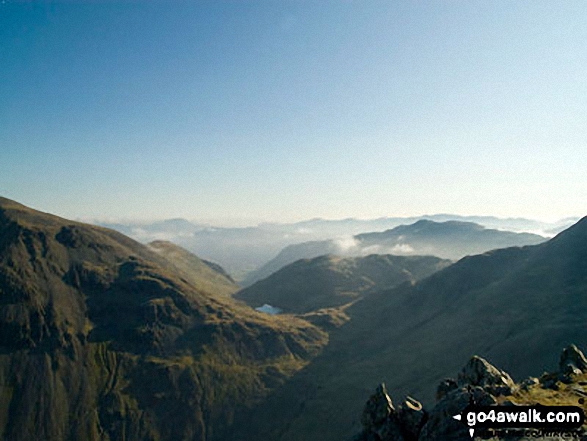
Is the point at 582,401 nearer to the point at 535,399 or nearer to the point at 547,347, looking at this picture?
the point at 535,399

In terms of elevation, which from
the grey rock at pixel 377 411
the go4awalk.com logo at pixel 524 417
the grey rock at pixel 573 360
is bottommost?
the grey rock at pixel 377 411

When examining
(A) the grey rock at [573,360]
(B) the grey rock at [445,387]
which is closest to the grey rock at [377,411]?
(B) the grey rock at [445,387]

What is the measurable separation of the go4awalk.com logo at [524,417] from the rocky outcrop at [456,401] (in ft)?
4.05

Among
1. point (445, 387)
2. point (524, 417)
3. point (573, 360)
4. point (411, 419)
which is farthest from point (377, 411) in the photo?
point (573, 360)

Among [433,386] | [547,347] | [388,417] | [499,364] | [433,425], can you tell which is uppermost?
[433,425]

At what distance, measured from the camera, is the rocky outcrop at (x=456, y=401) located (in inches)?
1686

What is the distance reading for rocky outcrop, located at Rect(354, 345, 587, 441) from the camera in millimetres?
42812

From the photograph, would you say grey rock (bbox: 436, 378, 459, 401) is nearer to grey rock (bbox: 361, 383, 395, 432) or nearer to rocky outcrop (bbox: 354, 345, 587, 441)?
rocky outcrop (bbox: 354, 345, 587, 441)

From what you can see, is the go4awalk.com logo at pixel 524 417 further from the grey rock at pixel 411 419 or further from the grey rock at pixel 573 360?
the grey rock at pixel 573 360

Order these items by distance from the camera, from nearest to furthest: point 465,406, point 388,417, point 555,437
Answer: point 555,437 → point 465,406 → point 388,417

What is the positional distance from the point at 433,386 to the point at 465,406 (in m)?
176

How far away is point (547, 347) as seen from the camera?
178 meters

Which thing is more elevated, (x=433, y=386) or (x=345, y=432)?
(x=433, y=386)

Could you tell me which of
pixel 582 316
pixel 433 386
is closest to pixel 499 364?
pixel 433 386
